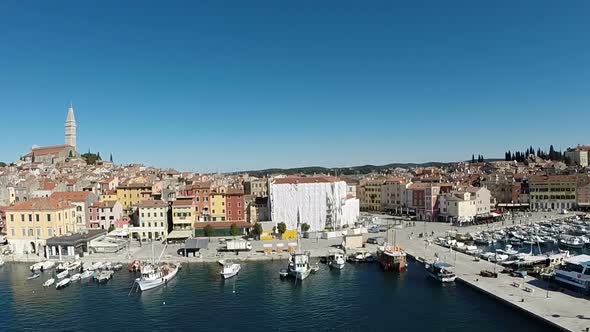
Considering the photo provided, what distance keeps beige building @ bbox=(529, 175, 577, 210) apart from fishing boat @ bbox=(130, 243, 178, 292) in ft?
182

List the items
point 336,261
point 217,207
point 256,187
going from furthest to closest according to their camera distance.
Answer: point 256,187 → point 217,207 → point 336,261

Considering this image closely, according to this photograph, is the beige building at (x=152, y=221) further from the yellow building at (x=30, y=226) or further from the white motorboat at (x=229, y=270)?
the white motorboat at (x=229, y=270)

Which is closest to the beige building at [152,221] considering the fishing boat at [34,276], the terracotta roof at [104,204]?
the terracotta roof at [104,204]

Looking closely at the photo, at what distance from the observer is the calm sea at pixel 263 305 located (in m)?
23.7

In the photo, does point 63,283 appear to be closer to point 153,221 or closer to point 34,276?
point 34,276

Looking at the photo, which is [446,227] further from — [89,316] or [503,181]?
[89,316]

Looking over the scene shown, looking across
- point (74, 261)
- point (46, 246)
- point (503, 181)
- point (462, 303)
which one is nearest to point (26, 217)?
point (46, 246)

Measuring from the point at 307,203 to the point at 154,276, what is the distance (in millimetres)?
22295

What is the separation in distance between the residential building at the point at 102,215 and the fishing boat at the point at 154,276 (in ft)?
61.8

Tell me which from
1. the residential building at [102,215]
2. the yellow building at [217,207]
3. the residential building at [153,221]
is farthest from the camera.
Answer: the yellow building at [217,207]

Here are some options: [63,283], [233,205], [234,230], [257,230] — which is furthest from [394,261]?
[63,283]

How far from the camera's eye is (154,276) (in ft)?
104

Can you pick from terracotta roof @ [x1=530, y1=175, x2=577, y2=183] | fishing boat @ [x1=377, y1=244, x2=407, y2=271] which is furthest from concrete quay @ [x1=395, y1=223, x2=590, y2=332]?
terracotta roof @ [x1=530, y1=175, x2=577, y2=183]

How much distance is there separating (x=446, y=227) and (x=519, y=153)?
88.9 metres
